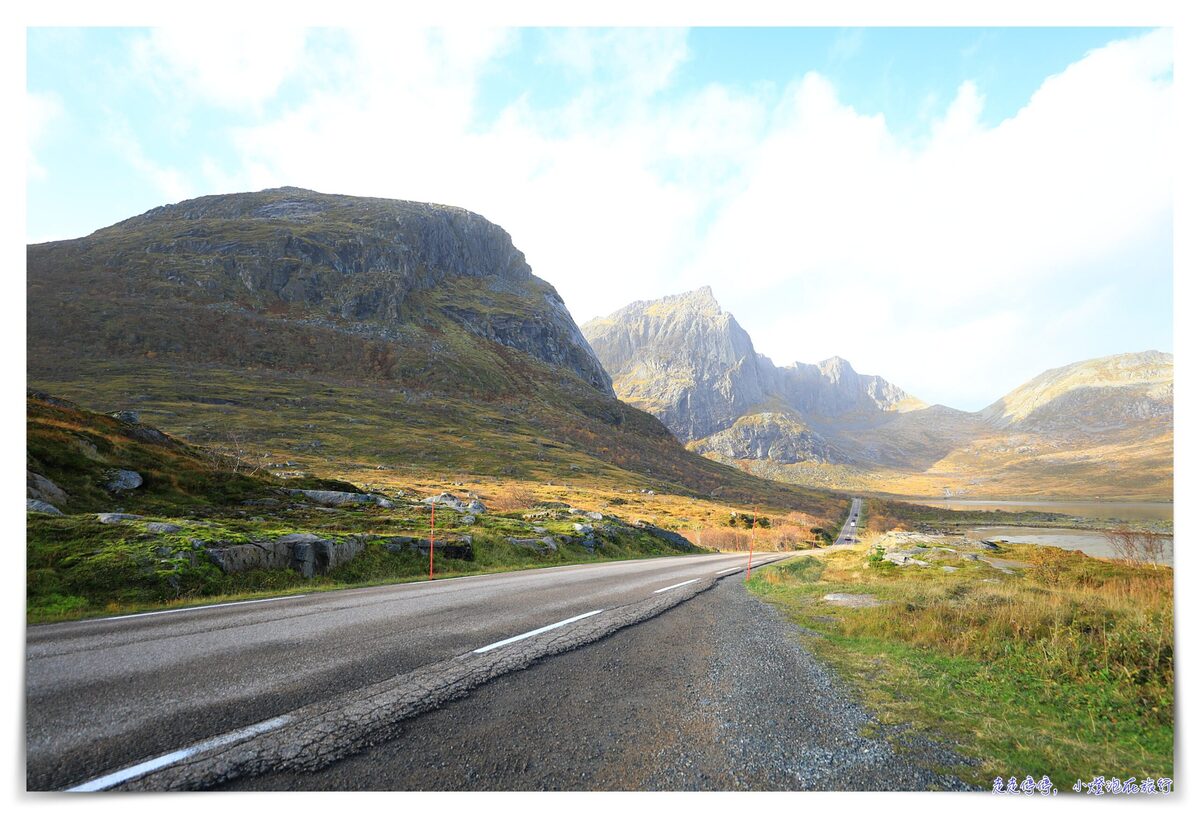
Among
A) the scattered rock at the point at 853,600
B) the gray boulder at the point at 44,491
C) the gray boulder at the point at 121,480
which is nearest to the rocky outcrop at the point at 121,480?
the gray boulder at the point at 121,480

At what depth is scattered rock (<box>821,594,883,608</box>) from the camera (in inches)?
469

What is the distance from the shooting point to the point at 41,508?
12.8 meters

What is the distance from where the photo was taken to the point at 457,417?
11412cm

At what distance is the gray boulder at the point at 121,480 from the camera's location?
17.0 metres

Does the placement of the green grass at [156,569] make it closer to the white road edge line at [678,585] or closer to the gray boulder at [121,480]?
the gray boulder at [121,480]

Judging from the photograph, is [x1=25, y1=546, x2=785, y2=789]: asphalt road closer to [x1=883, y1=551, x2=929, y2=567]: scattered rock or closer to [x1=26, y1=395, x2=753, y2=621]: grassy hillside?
[x1=26, y1=395, x2=753, y2=621]: grassy hillside

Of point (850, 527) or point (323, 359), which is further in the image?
point (323, 359)

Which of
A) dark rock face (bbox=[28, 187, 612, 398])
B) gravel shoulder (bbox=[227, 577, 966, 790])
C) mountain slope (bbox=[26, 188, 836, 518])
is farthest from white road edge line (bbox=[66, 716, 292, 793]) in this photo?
dark rock face (bbox=[28, 187, 612, 398])

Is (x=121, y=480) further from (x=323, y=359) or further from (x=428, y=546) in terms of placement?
(x=323, y=359)

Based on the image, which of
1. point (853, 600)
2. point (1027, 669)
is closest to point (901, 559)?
point (853, 600)

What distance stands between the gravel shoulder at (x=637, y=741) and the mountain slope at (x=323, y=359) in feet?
199

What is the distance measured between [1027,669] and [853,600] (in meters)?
6.25

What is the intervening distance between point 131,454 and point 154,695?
2112 cm

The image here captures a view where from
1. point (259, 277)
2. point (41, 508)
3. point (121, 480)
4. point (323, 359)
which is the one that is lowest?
point (41, 508)
